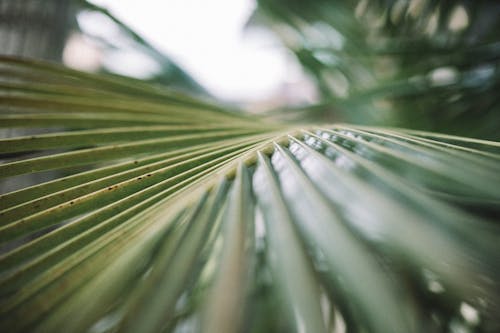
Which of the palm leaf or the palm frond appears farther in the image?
the palm frond

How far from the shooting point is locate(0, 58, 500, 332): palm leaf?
0.66ft

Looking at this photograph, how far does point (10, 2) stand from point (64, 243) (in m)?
0.65

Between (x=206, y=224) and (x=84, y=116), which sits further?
(x=84, y=116)

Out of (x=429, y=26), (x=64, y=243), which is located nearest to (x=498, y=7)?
(x=429, y=26)

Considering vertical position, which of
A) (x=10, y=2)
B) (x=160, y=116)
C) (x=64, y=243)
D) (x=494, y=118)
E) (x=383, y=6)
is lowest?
(x=64, y=243)

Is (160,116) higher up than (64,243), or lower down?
higher up

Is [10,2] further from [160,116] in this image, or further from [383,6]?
[383,6]

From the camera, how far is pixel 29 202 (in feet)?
1.06

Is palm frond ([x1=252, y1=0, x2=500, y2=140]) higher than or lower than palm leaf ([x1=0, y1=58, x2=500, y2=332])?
higher

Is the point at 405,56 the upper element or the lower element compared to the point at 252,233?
upper

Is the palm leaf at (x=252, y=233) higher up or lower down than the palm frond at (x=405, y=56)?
lower down

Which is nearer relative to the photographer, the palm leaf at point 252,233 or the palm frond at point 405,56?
the palm leaf at point 252,233

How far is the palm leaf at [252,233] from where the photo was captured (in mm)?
201

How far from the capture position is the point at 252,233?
25 cm
